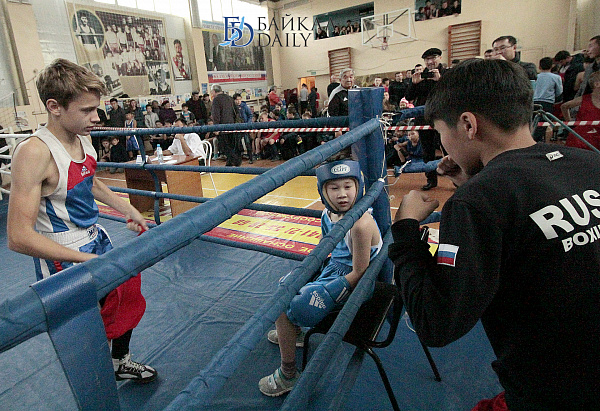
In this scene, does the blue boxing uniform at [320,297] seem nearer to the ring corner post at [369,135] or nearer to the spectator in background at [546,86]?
the ring corner post at [369,135]

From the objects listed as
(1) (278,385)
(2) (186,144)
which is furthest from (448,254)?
(2) (186,144)

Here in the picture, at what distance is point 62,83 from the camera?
1.20 m

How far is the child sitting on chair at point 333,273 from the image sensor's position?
1.32 metres

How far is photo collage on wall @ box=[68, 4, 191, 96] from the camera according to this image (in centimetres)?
864

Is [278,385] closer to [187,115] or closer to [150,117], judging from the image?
[187,115]

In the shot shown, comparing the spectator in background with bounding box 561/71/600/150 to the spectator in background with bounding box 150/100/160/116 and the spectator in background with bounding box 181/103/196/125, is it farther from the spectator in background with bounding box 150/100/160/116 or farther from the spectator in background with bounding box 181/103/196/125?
the spectator in background with bounding box 150/100/160/116

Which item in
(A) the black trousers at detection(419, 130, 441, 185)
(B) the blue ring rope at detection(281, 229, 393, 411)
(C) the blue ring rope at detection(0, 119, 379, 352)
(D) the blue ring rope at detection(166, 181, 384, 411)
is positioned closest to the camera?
(C) the blue ring rope at detection(0, 119, 379, 352)

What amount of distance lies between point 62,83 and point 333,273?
1.19 metres

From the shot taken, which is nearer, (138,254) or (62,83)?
(138,254)

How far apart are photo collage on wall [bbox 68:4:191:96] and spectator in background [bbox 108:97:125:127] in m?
0.82

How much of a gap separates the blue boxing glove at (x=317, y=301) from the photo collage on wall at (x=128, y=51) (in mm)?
9321

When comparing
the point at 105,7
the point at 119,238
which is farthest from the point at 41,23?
the point at 119,238

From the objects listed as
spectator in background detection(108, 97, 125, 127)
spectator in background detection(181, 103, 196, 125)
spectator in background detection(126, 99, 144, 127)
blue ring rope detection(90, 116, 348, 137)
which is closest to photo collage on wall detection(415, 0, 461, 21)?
spectator in background detection(181, 103, 196, 125)

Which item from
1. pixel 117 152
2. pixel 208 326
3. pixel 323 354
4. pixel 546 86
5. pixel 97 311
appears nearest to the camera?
pixel 97 311
